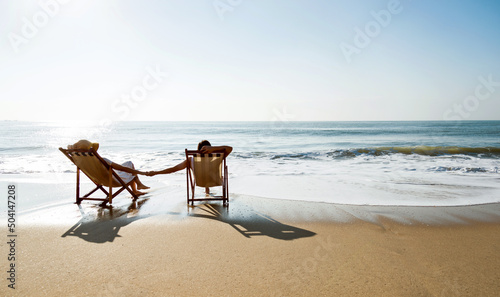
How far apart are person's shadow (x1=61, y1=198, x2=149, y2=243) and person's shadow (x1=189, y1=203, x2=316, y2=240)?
884mm

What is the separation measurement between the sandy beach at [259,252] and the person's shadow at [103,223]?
1 cm

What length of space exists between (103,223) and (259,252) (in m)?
2.21

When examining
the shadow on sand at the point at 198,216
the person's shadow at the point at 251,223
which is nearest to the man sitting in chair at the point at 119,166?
the shadow on sand at the point at 198,216

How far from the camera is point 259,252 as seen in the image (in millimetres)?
3043

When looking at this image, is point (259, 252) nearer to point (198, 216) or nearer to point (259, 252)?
point (259, 252)

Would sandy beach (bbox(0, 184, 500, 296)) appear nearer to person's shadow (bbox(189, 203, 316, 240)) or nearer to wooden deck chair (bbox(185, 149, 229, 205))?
person's shadow (bbox(189, 203, 316, 240))

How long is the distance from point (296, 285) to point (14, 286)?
2.08m

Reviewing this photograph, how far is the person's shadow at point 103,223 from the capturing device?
3.55 metres

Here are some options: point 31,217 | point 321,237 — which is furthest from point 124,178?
point 321,237

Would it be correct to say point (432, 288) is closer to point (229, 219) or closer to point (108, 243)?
point (229, 219)

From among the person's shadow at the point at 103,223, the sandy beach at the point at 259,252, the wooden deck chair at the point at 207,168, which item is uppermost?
the wooden deck chair at the point at 207,168

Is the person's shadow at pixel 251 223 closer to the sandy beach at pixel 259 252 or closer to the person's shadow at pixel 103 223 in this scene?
the sandy beach at pixel 259 252

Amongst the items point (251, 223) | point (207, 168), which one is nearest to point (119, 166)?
point (207, 168)

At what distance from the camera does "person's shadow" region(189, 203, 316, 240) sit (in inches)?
142
